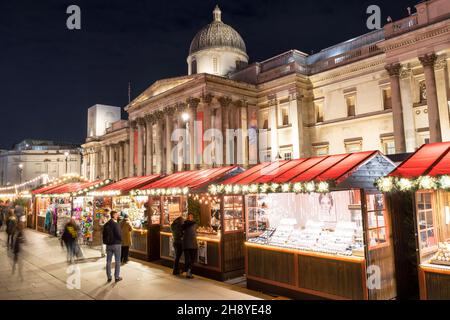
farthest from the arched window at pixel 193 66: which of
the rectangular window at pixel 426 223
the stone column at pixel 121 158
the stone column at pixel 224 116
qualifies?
the rectangular window at pixel 426 223

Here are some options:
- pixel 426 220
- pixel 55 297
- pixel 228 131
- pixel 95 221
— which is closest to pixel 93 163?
pixel 228 131

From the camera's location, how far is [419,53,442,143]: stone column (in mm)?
22438

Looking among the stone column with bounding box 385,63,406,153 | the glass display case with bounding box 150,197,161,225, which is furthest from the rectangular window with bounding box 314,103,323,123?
the glass display case with bounding box 150,197,161,225

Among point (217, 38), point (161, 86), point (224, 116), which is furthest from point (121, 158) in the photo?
point (224, 116)

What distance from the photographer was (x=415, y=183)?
768 cm

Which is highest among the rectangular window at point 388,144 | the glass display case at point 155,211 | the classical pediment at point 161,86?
the classical pediment at point 161,86

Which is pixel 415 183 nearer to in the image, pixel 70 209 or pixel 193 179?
pixel 193 179

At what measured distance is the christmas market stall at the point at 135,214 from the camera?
16.0 metres

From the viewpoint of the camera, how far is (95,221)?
1958 centimetres

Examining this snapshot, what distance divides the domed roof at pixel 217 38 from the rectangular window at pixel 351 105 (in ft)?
66.8

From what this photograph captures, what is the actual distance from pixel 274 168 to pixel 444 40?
17937mm

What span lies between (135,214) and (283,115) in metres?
20.5

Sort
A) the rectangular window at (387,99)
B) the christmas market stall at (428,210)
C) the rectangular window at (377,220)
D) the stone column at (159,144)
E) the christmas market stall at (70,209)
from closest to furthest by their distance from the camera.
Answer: the christmas market stall at (428,210), the rectangular window at (377,220), the christmas market stall at (70,209), the rectangular window at (387,99), the stone column at (159,144)

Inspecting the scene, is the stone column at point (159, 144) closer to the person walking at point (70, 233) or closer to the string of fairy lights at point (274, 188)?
the person walking at point (70, 233)
